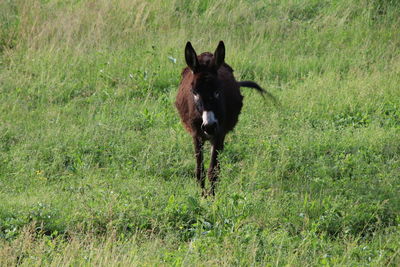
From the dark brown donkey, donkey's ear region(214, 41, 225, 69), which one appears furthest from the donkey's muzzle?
donkey's ear region(214, 41, 225, 69)

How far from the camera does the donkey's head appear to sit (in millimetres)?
6184

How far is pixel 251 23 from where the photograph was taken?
1137cm

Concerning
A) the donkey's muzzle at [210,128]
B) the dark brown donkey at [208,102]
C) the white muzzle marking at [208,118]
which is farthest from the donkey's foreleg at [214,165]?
the white muzzle marking at [208,118]

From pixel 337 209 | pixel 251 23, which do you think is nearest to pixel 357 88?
pixel 251 23

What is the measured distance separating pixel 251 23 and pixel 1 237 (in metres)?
6.90

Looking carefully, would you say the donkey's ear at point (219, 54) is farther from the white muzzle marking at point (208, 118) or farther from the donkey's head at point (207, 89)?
the white muzzle marking at point (208, 118)

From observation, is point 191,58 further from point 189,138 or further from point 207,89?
point 189,138

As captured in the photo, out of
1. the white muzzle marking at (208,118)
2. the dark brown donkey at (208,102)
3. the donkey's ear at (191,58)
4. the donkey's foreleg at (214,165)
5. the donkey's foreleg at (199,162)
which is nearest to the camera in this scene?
the white muzzle marking at (208,118)

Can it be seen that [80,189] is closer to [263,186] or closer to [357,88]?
[263,186]

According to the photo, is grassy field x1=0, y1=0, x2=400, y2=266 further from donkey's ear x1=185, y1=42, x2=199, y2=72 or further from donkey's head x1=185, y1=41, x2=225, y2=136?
donkey's ear x1=185, y1=42, x2=199, y2=72

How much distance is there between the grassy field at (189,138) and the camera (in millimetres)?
5453

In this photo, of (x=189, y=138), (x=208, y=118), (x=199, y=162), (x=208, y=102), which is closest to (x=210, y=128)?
(x=208, y=118)

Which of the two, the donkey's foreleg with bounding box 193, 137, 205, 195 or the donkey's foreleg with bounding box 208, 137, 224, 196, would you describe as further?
the donkey's foreleg with bounding box 193, 137, 205, 195

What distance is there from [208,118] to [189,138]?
1.84 m
